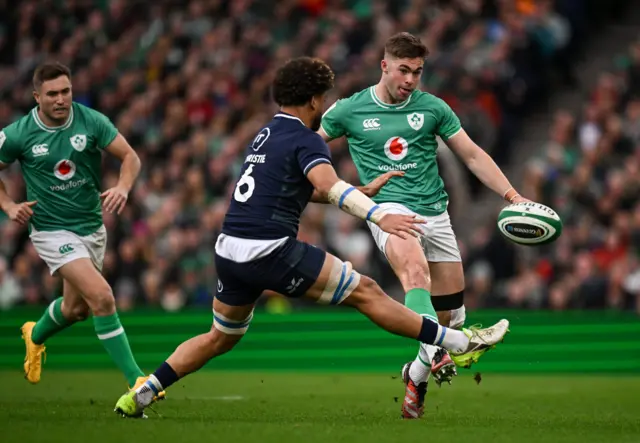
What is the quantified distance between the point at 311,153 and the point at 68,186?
3300mm

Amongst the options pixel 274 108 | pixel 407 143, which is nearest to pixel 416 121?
pixel 407 143

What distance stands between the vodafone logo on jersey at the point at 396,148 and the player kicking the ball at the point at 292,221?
4.94 ft

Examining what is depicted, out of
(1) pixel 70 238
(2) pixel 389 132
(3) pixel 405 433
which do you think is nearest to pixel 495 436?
(3) pixel 405 433

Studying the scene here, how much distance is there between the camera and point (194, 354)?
966cm

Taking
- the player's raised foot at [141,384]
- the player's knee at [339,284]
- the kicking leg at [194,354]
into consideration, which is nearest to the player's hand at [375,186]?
the player's knee at [339,284]

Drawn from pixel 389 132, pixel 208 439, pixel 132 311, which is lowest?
pixel 132 311

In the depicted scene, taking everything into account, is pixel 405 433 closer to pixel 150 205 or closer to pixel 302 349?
pixel 302 349

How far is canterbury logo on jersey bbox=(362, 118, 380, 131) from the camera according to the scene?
10828 millimetres

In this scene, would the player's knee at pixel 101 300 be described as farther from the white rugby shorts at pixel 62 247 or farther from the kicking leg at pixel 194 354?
the kicking leg at pixel 194 354

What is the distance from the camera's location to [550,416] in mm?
10586

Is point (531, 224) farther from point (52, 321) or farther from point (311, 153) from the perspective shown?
point (52, 321)

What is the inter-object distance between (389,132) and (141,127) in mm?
12276

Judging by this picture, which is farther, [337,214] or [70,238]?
[337,214]

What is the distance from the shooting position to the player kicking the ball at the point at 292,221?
898 centimetres
